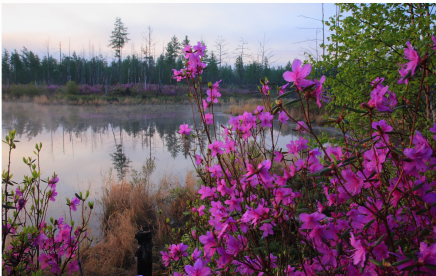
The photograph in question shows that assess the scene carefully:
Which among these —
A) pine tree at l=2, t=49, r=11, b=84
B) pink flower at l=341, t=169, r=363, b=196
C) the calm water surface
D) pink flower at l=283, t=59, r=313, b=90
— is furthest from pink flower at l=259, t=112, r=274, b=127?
pine tree at l=2, t=49, r=11, b=84

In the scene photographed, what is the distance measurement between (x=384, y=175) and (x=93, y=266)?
2.50 m

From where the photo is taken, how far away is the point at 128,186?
4.13 meters

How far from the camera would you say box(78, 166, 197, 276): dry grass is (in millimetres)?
2582

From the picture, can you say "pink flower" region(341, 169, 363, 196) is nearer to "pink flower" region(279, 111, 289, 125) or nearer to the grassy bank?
"pink flower" region(279, 111, 289, 125)

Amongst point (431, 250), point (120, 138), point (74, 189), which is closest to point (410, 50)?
point (431, 250)

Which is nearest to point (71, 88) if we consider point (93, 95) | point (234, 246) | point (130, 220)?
point (93, 95)

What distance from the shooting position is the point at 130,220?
11.1 ft

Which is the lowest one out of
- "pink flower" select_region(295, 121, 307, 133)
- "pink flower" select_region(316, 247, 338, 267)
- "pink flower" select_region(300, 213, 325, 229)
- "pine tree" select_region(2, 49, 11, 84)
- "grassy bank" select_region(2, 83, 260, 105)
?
"pink flower" select_region(316, 247, 338, 267)

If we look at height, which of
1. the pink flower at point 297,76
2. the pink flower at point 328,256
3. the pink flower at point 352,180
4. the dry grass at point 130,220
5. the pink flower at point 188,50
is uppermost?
the pink flower at point 188,50

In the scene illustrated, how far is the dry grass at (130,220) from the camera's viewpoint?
2.58 metres

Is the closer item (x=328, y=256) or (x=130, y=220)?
(x=328, y=256)

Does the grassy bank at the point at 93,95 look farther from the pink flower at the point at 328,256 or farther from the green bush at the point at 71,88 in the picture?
the pink flower at the point at 328,256

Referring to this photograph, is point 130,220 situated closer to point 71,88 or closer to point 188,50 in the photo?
point 188,50

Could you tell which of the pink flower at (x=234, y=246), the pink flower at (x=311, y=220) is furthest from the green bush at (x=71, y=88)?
the pink flower at (x=311, y=220)
